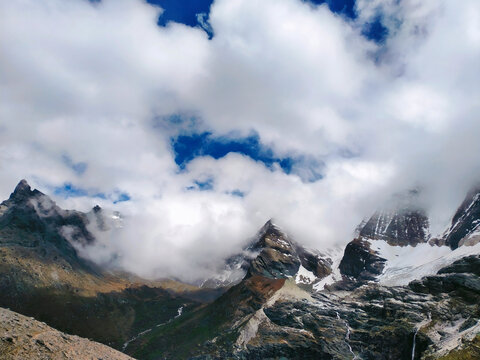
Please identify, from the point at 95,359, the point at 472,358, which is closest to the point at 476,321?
the point at 472,358

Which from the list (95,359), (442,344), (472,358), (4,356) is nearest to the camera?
(4,356)

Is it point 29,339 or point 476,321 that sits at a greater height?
point 476,321

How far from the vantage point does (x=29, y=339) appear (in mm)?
121875

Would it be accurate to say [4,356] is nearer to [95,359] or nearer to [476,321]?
[95,359]

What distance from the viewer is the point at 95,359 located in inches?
5531

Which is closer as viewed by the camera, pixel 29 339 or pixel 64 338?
pixel 29 339

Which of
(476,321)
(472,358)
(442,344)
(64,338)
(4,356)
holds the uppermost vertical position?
(476,321)

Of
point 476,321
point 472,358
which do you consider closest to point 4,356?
point 472,358

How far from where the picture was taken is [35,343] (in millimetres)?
122000

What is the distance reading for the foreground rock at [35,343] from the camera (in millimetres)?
114125

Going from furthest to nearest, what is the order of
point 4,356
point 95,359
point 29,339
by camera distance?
point 95,359 → point 29,339 → point 4,356

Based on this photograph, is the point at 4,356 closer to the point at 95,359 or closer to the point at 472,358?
the point at 95,359

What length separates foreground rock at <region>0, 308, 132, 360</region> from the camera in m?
114

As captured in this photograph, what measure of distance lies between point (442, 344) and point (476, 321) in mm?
24002
